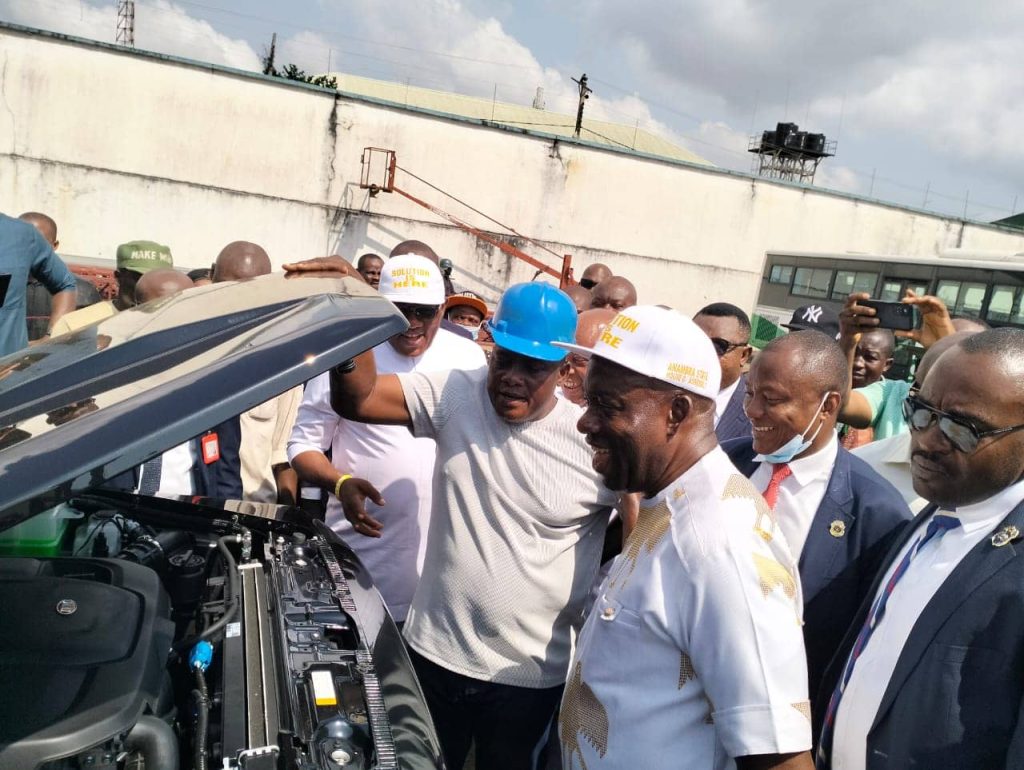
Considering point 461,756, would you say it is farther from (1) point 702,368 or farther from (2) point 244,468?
(2) point 244,468

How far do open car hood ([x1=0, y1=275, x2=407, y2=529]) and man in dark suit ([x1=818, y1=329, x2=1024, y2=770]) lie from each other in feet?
4.22

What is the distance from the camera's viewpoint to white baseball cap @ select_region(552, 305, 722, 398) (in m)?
1.48

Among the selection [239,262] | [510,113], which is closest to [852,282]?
[239,262]

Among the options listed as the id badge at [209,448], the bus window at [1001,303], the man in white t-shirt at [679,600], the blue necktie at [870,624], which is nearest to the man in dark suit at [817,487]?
the blue necktie at [870,624]

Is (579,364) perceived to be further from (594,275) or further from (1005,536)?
(594,275)

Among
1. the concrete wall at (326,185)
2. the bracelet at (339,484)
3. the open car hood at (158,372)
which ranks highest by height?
the concrete wall at (326,185)

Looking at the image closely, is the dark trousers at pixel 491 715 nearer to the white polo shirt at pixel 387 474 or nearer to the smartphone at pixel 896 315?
the white polo shirt at pixel 387 474

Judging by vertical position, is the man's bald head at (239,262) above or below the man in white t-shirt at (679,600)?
above

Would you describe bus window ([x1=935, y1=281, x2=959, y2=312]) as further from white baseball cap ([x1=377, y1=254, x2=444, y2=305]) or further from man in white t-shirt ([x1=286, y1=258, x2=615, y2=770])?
man in white t-shirt ([x1=286, y1=258, x2=615, y2=770])

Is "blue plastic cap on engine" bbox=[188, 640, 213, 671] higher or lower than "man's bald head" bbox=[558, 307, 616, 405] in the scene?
lower

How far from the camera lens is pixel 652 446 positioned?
5.04 feet

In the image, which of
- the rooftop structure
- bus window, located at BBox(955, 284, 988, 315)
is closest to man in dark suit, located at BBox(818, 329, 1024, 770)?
bus window, located at BBox(955, 284, 988, 315)

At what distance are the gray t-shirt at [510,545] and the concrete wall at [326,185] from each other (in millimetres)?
15895

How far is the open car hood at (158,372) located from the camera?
1.12 meters
